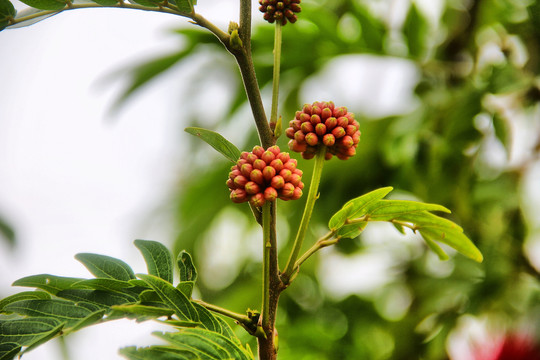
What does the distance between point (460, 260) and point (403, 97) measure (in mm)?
448

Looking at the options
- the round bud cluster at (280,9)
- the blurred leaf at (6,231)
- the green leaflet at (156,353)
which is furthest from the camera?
the blurred leaf at (6,231)

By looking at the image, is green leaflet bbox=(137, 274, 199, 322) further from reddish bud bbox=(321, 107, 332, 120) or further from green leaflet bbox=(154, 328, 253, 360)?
reddish bud bbox=(321, 107, 332, 120)

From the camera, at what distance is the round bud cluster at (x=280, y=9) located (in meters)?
0.42

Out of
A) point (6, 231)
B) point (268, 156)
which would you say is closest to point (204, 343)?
point (268, 156)

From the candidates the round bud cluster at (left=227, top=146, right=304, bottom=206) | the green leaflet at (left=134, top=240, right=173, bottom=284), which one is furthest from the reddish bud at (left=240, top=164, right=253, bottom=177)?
the green leaflet at (left=134, top=240, right=173, bottom=284)

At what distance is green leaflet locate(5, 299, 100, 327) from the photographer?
36 cm

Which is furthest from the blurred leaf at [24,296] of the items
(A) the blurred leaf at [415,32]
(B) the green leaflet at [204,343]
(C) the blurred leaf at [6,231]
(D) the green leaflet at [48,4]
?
(A) the blurred leaf at [415,32]

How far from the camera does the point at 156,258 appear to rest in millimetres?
402

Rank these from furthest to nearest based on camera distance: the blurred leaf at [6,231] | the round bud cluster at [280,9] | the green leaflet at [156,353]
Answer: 1. the blurred leaf at [6,231]
2. the round bud cluster at [280,9]
3. the green leaflet at [156,353]

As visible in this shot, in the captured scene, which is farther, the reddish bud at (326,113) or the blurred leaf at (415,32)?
the blurred leaf at (415,32)

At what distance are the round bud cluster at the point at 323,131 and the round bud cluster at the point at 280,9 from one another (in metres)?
0.08

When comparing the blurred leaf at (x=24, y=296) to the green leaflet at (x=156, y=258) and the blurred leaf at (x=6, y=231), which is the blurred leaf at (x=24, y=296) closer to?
the green leaflet at (x=156, y=258)

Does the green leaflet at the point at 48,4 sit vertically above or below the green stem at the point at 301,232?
above

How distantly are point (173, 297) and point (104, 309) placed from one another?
47 mm
